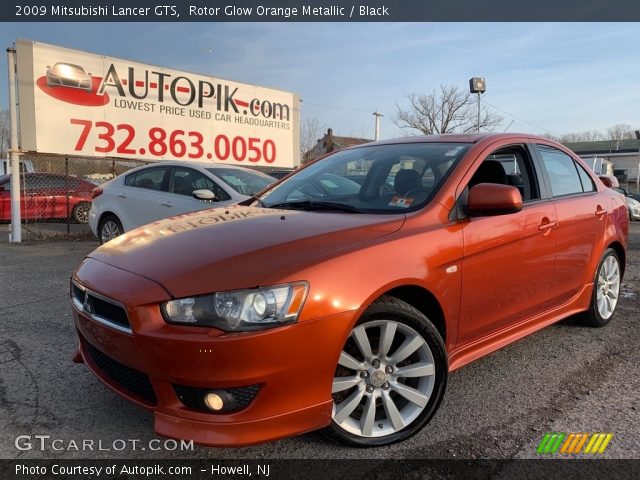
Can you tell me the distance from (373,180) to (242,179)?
13.5 ft

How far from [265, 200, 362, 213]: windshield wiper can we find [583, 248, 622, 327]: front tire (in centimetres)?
237

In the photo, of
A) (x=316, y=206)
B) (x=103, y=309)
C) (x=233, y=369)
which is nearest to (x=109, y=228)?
(x=316, y=206)

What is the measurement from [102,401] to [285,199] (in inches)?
65.4

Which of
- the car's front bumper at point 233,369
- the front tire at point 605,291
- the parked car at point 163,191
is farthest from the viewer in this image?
the parked car at point 163,191

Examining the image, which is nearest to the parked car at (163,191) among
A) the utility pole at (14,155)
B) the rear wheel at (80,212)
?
the utility pole at (14,155)

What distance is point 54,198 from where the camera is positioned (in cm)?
1195

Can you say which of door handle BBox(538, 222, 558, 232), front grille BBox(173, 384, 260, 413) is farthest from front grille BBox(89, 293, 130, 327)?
door handle BBox(538, 222, 558, 232)

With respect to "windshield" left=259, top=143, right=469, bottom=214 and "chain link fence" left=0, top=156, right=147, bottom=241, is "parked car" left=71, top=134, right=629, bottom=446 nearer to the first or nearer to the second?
"windshield" left=259, top=143, right=469, bottom=214

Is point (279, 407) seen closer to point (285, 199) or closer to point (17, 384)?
point (285, 199)

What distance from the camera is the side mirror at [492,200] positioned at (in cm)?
272

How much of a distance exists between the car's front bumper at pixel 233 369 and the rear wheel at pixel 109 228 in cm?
610

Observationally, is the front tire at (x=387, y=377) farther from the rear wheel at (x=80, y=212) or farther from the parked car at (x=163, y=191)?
the rear wheel at (x=80, y=212)

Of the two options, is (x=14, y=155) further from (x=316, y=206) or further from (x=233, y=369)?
(x=233, y=369)
